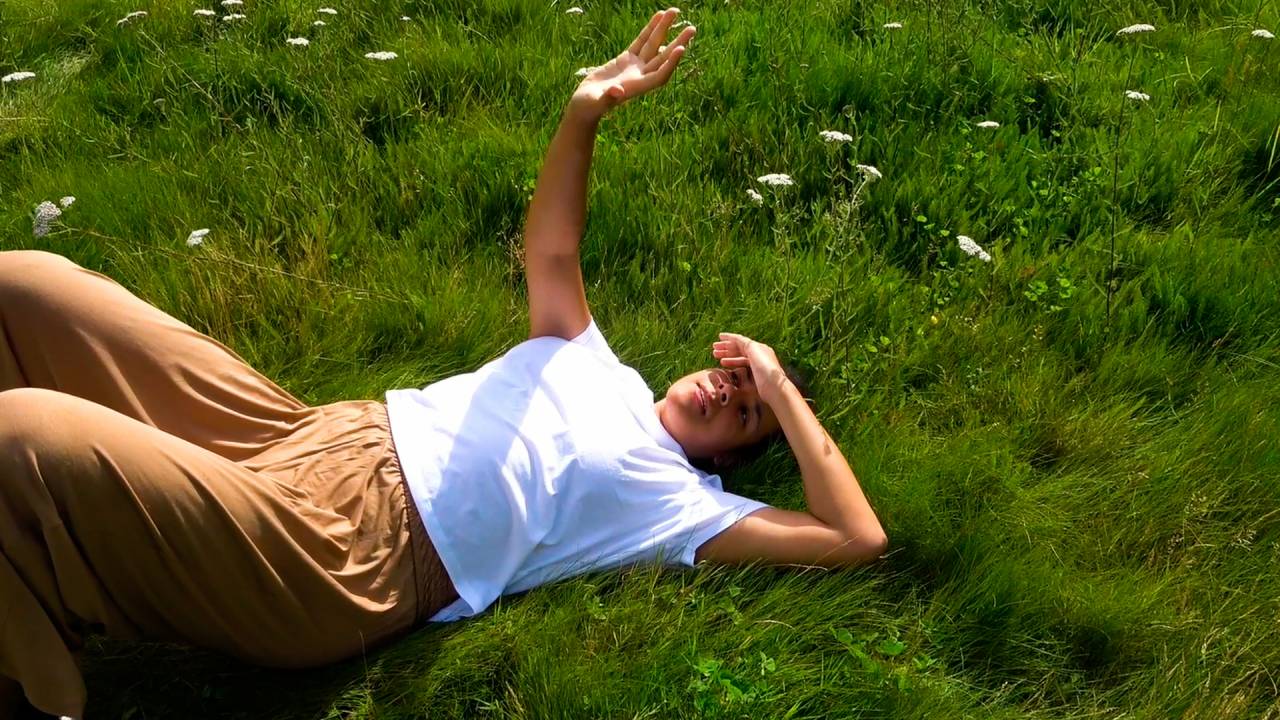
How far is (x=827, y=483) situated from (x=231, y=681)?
1458mm

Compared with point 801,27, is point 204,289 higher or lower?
lower

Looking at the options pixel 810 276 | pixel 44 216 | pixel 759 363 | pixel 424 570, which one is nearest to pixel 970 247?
pixel 810 276

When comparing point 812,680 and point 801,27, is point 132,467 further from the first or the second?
point 801,27

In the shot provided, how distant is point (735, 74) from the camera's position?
407 cm

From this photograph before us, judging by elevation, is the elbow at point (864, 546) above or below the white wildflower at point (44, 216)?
below

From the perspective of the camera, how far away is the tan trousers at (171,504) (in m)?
1.83

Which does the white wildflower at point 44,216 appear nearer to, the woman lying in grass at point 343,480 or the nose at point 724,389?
the woman lying in grass at point 343,480

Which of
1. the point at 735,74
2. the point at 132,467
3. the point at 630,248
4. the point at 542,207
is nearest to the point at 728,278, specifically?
the point at 630,248

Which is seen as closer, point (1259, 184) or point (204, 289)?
point (204, 289)

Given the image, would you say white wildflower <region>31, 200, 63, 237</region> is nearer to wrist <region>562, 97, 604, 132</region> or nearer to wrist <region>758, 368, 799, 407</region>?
wrist <region>562, 97, 604, 132</region>

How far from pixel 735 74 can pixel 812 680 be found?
2660mm

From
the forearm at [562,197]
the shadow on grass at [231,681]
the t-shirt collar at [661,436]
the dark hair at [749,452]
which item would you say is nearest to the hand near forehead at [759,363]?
the dark hair at [749,452]

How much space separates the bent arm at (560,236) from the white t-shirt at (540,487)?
0.26 meters

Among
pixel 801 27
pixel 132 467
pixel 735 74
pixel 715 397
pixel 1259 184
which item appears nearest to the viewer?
pixel 132 467
